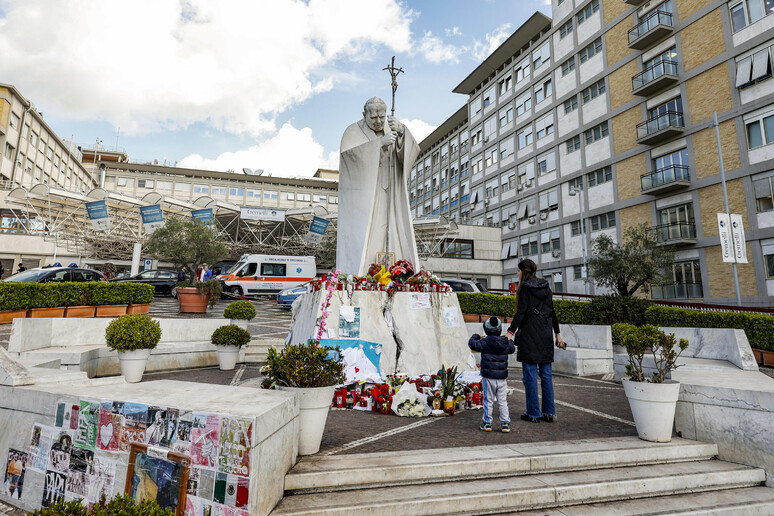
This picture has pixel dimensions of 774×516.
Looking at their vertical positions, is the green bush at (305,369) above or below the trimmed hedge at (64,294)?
below

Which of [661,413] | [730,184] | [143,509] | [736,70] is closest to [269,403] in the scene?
[143,509]

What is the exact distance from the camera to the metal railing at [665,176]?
2258 centimetres

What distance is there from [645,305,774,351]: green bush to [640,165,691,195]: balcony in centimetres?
1388

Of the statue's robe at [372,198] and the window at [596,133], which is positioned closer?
the statue's robe at [372,198]

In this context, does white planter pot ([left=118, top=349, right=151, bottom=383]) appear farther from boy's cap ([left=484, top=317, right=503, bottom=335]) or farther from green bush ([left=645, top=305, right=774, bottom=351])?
green bush ([left=645, top=305, right=774, bottom=351])

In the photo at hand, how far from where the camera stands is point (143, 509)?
5.85 feet

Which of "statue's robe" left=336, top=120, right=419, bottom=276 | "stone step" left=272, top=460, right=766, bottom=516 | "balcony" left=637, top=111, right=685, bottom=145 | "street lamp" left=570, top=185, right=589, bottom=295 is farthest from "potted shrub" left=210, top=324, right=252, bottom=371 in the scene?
"street lamp" left=570, top=185, right=589, bottom=295

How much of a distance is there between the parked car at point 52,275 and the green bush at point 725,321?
65.2 feet

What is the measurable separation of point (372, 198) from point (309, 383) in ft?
15.0

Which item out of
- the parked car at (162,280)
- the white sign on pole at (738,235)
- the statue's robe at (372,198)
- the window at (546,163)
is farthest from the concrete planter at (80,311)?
the window at (546,163)

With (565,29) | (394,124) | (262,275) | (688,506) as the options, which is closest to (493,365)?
(688,506)

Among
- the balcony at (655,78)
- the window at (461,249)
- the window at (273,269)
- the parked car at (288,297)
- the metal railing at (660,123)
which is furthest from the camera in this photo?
the window at (461,249)

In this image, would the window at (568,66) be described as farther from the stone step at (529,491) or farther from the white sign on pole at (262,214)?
the stone step at (529,491)

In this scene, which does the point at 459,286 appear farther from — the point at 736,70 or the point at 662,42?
the point at 662,42
